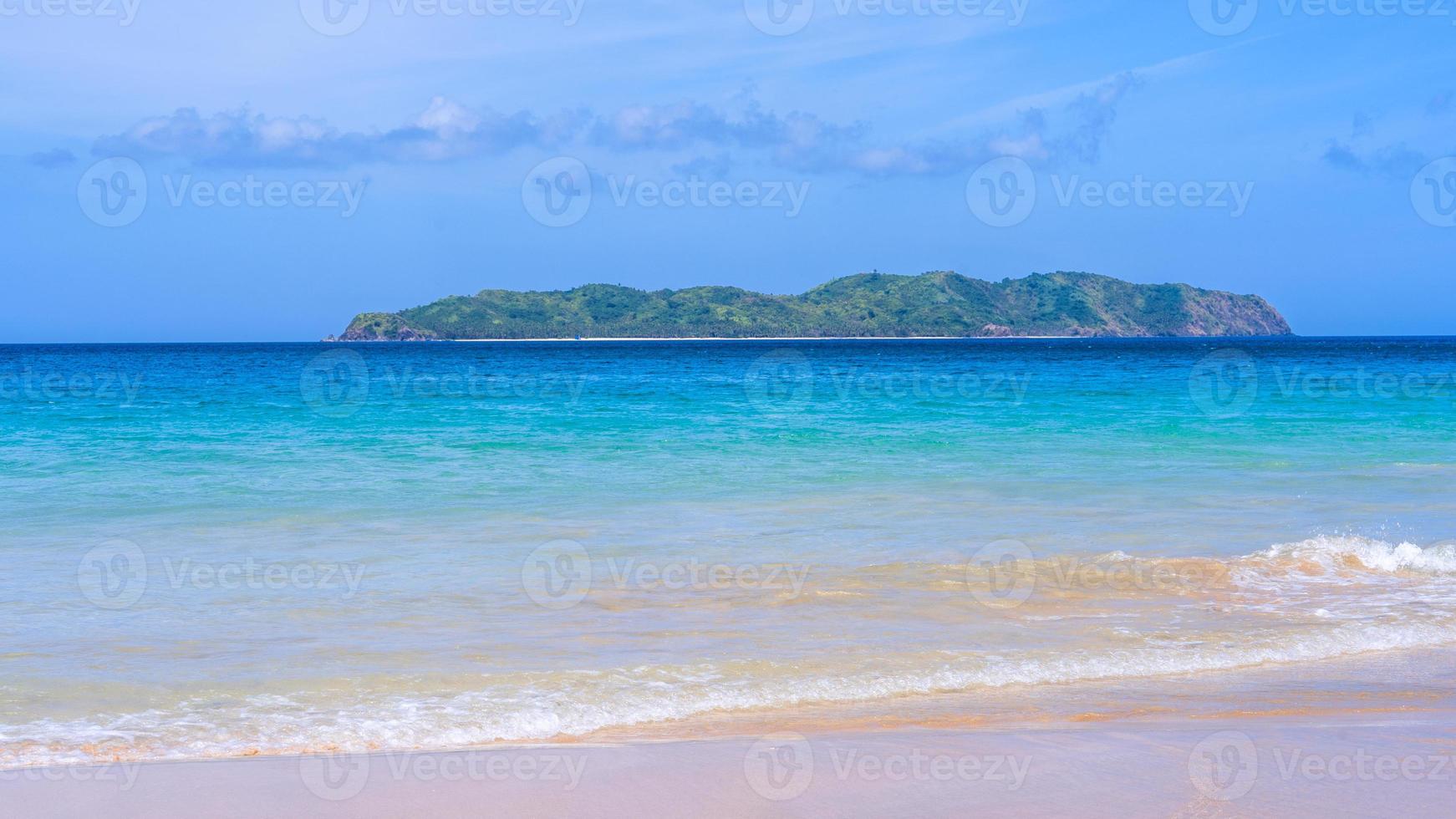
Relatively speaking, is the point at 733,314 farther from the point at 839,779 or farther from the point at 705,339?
the point at 839,779

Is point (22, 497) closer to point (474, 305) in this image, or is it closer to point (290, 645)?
point (290, 645)

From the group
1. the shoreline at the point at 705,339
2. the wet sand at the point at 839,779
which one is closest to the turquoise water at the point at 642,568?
the wet sand at the point at 839,779

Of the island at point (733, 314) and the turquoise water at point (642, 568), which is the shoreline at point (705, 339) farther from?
the turquoise water at point (642, 568)

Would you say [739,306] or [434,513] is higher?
[739,306]

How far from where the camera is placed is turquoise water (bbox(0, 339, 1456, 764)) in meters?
6.00

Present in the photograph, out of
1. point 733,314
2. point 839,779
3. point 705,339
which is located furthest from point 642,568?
point 705,339

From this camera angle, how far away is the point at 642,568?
9180 millimetres

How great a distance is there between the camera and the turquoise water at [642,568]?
6004 mm

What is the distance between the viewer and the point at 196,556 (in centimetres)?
969

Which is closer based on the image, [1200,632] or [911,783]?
[911,783]

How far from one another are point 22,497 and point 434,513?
17.8 feet

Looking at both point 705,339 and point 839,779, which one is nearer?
point 839,779

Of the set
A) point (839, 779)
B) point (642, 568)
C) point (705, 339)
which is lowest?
point (839, 779)

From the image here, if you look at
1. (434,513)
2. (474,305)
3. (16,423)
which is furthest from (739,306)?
(434,513)
